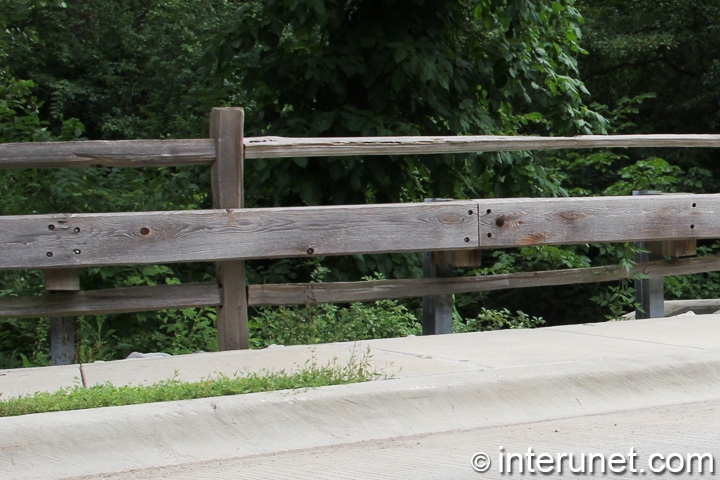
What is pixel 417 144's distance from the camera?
705 cm

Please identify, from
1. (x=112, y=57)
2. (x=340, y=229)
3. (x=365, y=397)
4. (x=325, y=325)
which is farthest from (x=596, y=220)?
(x=112, y=57)

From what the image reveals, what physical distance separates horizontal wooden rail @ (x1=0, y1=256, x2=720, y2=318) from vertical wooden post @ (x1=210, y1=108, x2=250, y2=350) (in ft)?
0.35

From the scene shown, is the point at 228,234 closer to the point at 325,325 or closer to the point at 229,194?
the point at 229,194

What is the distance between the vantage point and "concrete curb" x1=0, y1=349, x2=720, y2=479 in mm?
4398

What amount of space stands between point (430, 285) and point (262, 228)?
4.85 ft

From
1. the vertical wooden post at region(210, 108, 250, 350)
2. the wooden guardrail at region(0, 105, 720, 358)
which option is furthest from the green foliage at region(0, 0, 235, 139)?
the vertical wooden post at region(210, 108, 250, 350)

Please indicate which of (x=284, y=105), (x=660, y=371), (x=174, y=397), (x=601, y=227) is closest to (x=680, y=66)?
(x=284, y=105)

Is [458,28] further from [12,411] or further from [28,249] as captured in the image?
[12,411]

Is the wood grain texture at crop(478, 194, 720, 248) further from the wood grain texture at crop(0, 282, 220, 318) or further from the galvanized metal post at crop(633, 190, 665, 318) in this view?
the wood grain texture at crop(0, 282, 220, 318)

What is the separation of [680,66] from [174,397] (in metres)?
18.6

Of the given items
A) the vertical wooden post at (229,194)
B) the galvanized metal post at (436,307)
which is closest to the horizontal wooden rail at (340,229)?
the vertical wooden post at (229,194)

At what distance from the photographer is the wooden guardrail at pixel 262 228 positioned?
6.04 meters

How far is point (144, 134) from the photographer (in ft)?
80.6

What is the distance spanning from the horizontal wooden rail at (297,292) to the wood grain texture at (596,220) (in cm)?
55
